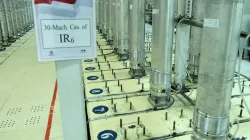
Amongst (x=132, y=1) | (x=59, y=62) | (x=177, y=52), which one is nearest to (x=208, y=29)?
(x=59, y=62)

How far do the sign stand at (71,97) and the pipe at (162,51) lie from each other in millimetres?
1231

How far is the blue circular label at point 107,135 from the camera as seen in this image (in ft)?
6.19

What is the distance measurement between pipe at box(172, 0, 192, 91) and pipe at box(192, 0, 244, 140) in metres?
1.07

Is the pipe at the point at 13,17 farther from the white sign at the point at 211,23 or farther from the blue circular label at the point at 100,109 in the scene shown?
the white sign at the point at 211,23

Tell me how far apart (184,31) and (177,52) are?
0.96 feet

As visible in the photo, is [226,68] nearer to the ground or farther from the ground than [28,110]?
farther from the ground

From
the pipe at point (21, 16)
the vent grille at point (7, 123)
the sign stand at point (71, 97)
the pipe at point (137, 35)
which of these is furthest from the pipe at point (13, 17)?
the sign stand at point (71, 97)

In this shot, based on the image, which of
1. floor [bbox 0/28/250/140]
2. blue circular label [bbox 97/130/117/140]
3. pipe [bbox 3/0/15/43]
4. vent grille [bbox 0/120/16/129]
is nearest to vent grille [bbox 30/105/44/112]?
floor [bbox 0/28/250/140]

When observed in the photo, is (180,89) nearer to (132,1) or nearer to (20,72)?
(132,1)

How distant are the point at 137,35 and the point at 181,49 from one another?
0.84 metres

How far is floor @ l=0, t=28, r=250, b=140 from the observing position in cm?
252

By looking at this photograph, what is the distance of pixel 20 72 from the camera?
465cm

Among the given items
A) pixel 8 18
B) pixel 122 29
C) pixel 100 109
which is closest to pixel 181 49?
pixel 100 109

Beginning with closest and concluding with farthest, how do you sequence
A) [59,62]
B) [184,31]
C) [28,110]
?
[59,62] < [184,31] < [28,110]
